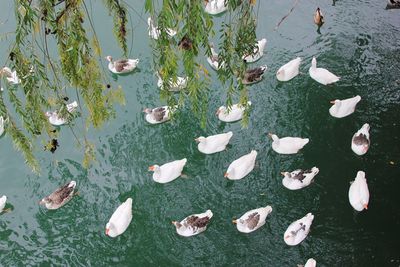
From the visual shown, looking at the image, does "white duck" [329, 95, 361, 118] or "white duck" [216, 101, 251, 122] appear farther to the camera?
"white duck" [216, 101, 251, 122]

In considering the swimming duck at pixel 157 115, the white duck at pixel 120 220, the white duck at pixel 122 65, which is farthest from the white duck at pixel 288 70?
the white duck at pixel 120 220

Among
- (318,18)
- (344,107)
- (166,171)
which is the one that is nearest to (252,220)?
(166,171)

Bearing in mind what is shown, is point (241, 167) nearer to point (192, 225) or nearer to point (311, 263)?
point (192, 225)

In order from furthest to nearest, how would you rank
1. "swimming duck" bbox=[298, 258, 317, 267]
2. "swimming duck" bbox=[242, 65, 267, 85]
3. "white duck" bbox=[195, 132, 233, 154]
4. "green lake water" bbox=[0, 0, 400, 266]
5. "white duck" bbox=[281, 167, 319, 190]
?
"swimming duck" bbox=[242, 65, 267, 85] < "white duck" bbox=[195, 132, 233, 154] < "white duck" bbox=[281, 167, 319, 190] < "green lake water" bbox=[0, 0, 400, 266] < "swimming duck" bbox=[298, 258, 317, 267]

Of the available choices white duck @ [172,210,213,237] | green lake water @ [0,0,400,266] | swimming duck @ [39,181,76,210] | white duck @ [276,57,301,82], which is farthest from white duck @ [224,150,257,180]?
swimming duck @ [39,181,76,210]

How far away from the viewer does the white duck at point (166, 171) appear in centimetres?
912

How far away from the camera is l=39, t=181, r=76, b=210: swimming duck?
890 cm

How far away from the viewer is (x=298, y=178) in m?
8.83

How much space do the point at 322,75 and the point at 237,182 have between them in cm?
307

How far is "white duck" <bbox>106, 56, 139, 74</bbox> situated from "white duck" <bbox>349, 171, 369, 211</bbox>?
5149mm

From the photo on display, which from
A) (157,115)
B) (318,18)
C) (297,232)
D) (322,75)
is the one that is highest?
(318,18)

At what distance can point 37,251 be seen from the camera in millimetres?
8414

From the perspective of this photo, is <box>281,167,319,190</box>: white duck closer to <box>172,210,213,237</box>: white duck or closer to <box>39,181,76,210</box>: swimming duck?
<box>172,210,213,237</box>: white duck

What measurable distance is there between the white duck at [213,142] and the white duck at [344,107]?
81.5 inches
